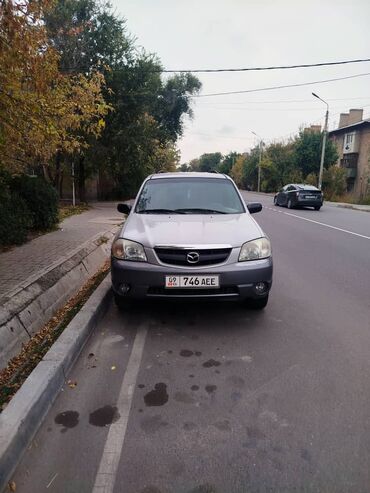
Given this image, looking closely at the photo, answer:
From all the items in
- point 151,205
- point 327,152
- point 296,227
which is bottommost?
point 296,227

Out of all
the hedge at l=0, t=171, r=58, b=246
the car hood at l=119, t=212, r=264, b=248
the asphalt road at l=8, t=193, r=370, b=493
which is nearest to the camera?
the asphalt road at l=8, t=193, r=370, b=493

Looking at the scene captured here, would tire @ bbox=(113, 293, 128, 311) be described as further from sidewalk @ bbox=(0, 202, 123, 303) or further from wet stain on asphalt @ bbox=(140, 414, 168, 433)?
wet stain on asphalt @ bbox=(140, 414, 168, 433)

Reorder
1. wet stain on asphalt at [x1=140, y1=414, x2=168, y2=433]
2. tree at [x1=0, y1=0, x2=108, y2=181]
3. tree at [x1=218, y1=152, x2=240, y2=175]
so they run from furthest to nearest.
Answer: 1. tree at [x1=218, y1=152, x2=240, y2=175]
2. tree at [x1=0, y1=0, x2=108, y2=181]
3. wet stain on asphalt at [x1=140, y1=414, x2=168, y2=433]

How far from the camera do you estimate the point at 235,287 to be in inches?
153

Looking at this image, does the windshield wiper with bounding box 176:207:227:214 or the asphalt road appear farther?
the windshield wiper with bounding box 176:207:227:214

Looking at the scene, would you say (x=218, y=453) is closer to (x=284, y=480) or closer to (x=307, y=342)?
(x=284, y=480)

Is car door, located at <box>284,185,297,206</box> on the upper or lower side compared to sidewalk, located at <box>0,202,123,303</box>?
upper

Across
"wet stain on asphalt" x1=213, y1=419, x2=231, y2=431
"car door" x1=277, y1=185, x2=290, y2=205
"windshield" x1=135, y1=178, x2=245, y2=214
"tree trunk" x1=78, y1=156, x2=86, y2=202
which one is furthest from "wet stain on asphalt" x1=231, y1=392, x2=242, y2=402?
"car door" x1=277, y1=185, x2=290, y2=205

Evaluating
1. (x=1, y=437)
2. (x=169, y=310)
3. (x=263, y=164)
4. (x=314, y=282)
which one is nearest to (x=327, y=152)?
(x=263, y=164)

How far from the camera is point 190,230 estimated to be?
4152 millimetres

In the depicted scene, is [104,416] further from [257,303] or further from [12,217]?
[12,217]

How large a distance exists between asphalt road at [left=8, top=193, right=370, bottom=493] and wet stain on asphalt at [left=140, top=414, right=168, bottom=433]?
0.03 ft

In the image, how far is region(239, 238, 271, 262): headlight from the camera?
3.99m

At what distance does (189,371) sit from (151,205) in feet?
8.13
